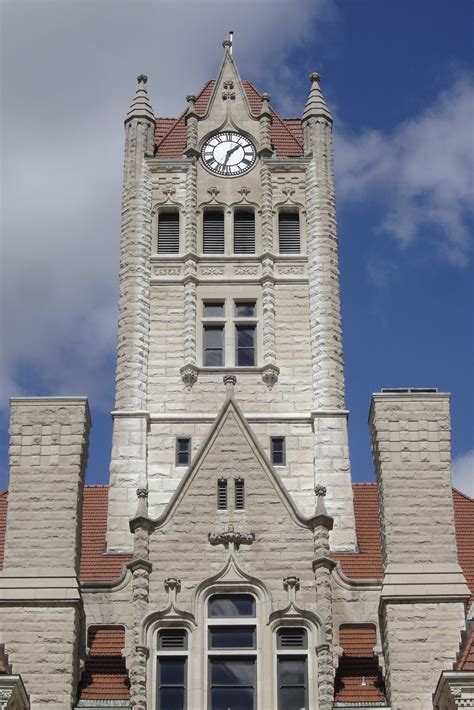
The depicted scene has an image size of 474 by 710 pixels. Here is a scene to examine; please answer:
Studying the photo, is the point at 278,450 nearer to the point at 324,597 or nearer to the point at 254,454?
the point at 254,454

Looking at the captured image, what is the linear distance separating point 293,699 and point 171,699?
2.13 meters

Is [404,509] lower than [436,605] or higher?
higher

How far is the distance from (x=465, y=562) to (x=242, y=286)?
8.69m

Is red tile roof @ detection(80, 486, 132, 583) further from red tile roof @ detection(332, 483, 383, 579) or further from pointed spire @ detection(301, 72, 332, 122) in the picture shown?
pointed spire @ detection(301, 72, 332, 122)

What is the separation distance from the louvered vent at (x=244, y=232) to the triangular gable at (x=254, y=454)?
743 cm

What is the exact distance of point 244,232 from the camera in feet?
121

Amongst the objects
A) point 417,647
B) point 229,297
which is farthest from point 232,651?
point 229,297

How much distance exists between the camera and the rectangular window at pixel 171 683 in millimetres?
26656

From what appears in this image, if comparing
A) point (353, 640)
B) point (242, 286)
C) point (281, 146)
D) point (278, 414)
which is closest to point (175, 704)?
point (353, 640)

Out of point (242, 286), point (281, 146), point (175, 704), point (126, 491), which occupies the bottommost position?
point (175, 704)

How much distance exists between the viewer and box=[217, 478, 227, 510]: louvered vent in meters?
28.6

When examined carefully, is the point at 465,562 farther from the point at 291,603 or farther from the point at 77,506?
the point at 77,506

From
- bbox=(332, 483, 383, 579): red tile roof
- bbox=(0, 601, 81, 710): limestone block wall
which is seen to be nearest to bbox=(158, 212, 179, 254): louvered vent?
bbox=(332, 483, 383, 579): red tile roof

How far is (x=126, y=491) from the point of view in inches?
1296
